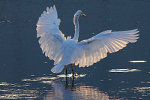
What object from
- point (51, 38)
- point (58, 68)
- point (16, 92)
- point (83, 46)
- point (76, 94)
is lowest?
point (76, 94)

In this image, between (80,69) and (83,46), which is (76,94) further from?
(80,69)

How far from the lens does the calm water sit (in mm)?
12078

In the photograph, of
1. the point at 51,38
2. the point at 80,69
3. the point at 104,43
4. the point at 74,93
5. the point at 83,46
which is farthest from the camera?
the point at 80,69

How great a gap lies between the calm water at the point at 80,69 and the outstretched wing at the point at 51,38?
65cm

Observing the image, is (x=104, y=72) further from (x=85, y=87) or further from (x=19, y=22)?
(x=19, y=22)

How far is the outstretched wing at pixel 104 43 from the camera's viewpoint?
13.1 meters

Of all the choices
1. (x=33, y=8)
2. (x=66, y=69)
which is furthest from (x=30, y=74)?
(x=33, y=8)

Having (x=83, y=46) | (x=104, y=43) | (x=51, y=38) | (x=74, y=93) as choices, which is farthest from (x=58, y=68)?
(x=74, y=93)

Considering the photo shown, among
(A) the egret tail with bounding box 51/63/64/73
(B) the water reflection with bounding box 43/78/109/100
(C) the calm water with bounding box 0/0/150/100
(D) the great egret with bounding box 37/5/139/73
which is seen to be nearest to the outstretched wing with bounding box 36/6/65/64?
(D) the great egret with bounding box 37/5/139/73

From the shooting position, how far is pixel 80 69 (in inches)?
595

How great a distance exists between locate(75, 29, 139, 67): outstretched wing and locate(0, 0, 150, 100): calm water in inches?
27.5

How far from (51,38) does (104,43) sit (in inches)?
64.2

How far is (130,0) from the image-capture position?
104ft

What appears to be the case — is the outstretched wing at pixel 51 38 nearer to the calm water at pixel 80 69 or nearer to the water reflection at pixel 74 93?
the calm water at pixel 80 69
